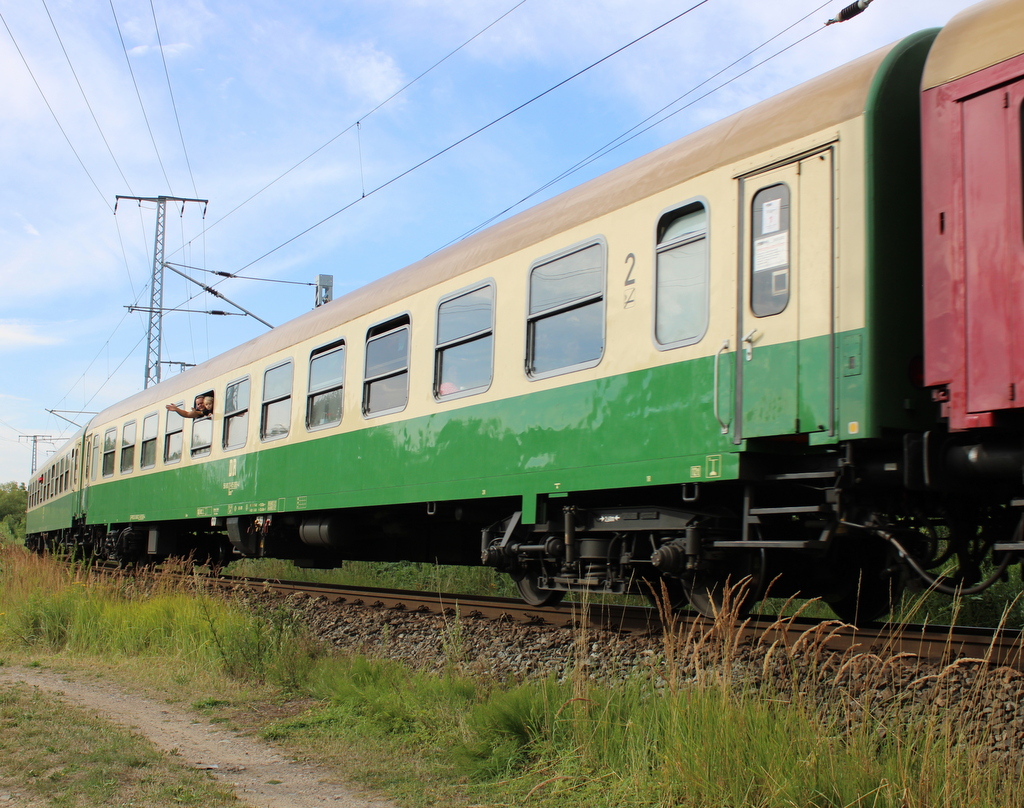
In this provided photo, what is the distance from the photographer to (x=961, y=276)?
14.6 ft

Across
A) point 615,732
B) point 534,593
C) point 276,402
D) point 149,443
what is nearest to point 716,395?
point 615,732

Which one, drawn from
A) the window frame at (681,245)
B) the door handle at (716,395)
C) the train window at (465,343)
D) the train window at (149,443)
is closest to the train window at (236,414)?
the train window at (149,443)

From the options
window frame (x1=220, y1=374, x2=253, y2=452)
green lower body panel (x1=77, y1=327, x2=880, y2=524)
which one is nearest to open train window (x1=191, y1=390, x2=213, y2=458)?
window frame (x1=220, y1=374, x2=253, y2=452)

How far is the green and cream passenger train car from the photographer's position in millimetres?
4891

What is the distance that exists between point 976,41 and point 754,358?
1886 millimetres

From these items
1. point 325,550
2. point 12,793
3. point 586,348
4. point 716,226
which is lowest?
point 12,793

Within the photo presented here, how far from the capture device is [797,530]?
6047 millimetres

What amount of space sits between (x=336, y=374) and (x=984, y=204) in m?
6.75

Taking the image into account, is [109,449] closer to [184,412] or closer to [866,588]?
[184,412]

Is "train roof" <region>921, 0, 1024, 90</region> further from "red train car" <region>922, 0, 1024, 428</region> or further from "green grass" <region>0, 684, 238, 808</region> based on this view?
"green grass" <region>0, 684, 238, 808</region>

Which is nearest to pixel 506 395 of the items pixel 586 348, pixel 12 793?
pixel 586 348

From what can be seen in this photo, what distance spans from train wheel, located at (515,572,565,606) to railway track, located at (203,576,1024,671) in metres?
0.07

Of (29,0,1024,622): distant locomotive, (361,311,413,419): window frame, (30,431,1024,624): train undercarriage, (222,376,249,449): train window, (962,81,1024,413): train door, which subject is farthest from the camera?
(222,376,249,449): train window

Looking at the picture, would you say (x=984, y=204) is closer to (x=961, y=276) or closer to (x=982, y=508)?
(x=961, y=276)
